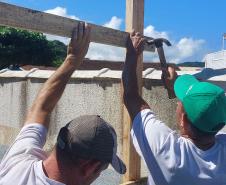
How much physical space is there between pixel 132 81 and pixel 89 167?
0.85m

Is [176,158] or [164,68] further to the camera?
[164,68]

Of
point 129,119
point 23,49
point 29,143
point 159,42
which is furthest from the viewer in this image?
point 23,49

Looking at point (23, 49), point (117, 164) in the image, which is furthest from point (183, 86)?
point (23, 49)

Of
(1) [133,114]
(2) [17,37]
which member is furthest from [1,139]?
(2) [17,37]

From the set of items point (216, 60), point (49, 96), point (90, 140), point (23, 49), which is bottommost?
point (90, 140)

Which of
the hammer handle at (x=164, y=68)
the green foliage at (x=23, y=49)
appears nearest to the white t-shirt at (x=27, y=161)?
the hammer handle at (x=164, y=68)

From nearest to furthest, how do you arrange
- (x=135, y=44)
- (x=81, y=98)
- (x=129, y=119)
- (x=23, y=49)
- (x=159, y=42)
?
(x=135, y=44)
(x=159, y=42)
(x=129, y=119)
(x=81, y=98)
(x=23, y=49)

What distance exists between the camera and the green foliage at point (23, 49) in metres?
27.4

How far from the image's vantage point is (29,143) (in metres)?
1.75

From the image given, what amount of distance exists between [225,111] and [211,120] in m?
0.10

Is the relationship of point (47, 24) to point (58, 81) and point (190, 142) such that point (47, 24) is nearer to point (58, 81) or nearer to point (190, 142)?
point (58, 81)

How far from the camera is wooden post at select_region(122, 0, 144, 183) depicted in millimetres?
2902

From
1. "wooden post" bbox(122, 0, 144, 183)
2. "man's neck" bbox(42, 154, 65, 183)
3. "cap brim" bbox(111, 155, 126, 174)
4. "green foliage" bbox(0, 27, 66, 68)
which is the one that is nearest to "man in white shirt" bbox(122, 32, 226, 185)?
"cap brim" bbox(111, 155, 126, 174)

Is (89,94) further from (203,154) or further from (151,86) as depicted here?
(203,154)
